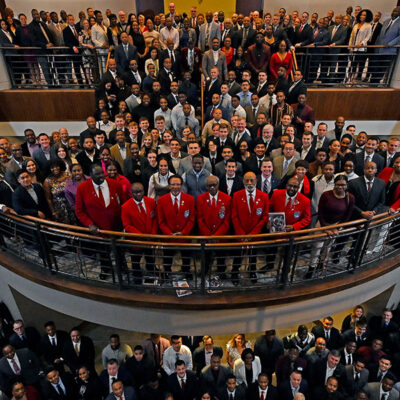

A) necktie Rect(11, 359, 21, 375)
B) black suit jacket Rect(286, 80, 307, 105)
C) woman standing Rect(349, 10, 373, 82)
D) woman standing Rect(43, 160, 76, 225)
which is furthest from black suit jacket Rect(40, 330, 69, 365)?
woman standing Rect(349, 10, 373, 82)

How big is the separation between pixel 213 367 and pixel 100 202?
2593 millimetres

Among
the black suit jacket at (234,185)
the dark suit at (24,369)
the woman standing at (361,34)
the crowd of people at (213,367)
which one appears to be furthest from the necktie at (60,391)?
the woman standing at (361,34)

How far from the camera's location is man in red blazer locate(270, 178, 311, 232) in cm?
416

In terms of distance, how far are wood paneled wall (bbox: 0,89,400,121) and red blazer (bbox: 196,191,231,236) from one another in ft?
15.7

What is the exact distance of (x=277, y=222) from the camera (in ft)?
13.6

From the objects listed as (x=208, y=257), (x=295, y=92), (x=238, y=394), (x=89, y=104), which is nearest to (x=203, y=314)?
(x=208, y=257)

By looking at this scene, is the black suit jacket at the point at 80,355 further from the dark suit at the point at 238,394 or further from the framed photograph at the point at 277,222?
the framed photograph at the point at 277,222

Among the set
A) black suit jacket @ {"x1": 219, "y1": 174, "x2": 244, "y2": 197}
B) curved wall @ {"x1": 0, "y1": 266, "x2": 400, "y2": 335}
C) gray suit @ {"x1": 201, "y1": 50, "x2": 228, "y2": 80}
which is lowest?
curved wall @ {"x1": 0, "y1": 266, "x2": 400, "y2": 335}

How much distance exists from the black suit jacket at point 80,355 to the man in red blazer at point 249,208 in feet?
8.39

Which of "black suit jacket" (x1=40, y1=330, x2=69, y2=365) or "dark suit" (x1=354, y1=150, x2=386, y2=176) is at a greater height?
"dark suit" (x1=354, y1=150, x2=386, y2=176)

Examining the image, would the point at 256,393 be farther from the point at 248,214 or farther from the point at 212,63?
the point at 212,63

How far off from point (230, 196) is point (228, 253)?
750 millimetres

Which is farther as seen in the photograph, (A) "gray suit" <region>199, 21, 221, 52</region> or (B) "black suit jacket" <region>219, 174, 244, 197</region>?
(A) "gray suit" <region>199, 21, 221, 52</region>

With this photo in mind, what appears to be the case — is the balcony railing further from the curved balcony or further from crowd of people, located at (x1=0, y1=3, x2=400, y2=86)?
crowd of people, located at (x1=0, y1=3, x2=400, y2=86)
